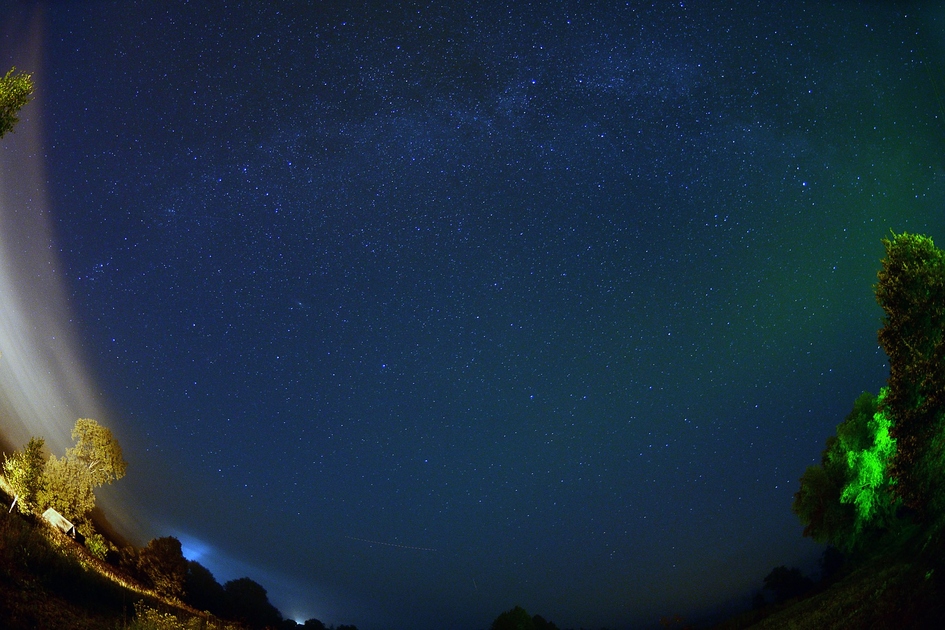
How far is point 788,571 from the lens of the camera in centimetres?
5075

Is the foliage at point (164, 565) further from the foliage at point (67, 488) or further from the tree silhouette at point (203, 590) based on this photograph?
the foliage at point (67, 488)

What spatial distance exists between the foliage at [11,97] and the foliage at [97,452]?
30.7m

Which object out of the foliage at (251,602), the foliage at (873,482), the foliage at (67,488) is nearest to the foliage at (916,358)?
the foliage at (873,482)

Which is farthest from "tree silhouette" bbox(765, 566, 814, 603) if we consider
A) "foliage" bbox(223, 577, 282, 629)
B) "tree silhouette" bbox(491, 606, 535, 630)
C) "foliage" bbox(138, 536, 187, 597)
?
"foliage" bbox(138, 536, 187, 597)

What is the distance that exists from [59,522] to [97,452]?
7197 millimetres

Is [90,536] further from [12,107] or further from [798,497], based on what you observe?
[798,497]

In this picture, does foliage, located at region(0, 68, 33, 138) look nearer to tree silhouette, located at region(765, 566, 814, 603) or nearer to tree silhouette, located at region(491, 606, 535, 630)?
tree silhouette, located at region(491, 606, 535, 630)

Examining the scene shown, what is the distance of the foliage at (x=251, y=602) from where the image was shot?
49969 millimetres

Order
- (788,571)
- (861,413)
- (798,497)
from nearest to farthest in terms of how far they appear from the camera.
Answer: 1. (861,413)
2. (798,497)
3. (788,571)

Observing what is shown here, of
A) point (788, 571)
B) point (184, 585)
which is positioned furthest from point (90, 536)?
point (788, 571)

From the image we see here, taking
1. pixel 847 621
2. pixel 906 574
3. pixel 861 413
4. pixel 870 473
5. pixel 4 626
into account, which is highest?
pixel 861 413

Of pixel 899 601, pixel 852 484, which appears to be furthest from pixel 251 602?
pixel 899 601

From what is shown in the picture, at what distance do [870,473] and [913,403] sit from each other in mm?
10592

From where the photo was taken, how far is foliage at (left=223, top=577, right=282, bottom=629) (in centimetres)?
4997
